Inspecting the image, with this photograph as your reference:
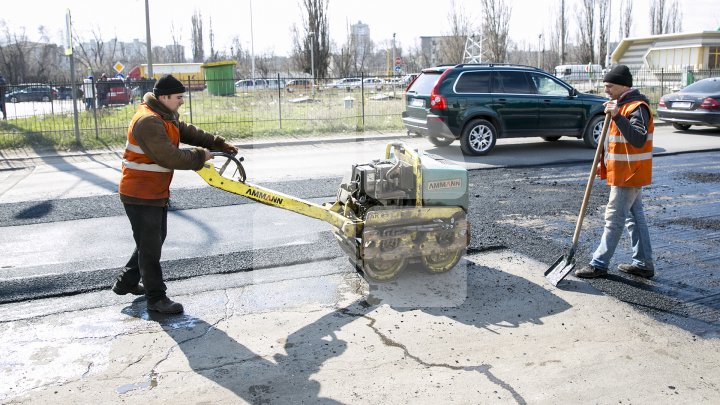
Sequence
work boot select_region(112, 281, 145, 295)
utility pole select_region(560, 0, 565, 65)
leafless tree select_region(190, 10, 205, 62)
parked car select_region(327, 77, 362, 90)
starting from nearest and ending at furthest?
work boot select_region(112, 281, 145, 295)
parked car select_region(327, 77, 362, 90)
utility pole select_region(560, 0, 565, 65)
leafless tree select_region(190, 10, 205, 62)

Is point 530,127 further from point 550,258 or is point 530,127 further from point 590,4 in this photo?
point 590,4

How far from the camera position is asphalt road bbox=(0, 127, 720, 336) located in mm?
5516

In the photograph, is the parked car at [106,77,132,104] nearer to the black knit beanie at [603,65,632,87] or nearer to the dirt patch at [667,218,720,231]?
the dirt patch at [667,218,720,231]

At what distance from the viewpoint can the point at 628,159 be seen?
5500 millimetres

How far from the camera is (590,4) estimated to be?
55062 millimetres

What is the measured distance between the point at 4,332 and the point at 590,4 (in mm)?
58381

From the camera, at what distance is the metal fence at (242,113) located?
15.9 metres

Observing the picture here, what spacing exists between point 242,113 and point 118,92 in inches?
144

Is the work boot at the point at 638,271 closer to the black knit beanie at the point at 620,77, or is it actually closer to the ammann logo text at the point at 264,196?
the black knit beanie at the point at 620,77

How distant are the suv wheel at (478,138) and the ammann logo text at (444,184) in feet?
24.1

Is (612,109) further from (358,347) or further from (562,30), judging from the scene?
(562,30)

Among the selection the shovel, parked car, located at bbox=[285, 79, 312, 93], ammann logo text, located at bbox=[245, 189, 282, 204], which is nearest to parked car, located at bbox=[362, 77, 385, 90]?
parked car, located at bbox=[285, 79, 312, 93]

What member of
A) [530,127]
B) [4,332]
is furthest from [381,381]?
[530,127]

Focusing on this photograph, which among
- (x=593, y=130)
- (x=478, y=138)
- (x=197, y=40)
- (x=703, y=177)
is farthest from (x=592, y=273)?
(x=197, y=40)
